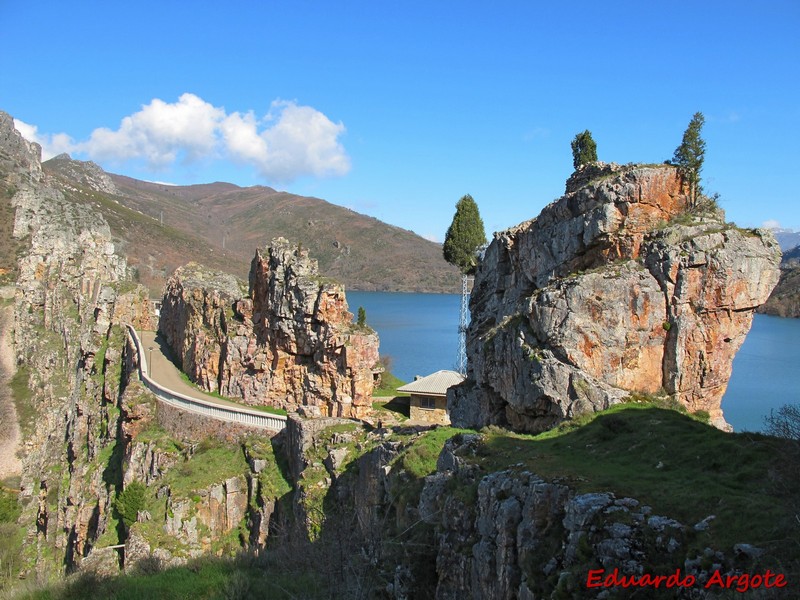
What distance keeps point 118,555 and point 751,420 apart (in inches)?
1246

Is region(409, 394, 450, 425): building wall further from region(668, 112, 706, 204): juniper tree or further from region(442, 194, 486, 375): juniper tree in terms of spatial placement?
region(668, 112, 706, 204): juniper tree

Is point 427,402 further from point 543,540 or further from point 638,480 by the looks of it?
point 543,540

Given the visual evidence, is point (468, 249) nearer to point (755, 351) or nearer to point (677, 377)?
point (677, 377)

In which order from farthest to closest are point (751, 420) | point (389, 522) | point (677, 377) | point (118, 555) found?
point (751, 420), point (118, 555), point (677, 377), point (389, 522)

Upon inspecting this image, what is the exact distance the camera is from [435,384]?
98.0 ft

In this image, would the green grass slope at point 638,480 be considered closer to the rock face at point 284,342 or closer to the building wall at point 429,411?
the rock face at point 284,342

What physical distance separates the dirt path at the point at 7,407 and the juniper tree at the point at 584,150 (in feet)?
117

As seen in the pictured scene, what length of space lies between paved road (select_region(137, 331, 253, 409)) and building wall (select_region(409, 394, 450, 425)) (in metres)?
7.09

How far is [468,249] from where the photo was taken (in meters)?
37.8

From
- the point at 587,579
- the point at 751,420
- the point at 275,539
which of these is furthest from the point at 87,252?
the point at 587,579

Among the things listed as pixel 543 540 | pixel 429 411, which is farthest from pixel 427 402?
pixel 543 540

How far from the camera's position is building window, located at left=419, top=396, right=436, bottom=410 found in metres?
29.3

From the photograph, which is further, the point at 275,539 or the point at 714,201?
the point at 275,539

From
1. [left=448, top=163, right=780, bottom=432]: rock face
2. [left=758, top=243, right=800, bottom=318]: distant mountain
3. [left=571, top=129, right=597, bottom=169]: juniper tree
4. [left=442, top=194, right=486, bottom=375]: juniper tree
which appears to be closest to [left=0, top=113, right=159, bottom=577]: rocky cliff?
[left=448, top=163, right=780, bottom=432]: rock face
